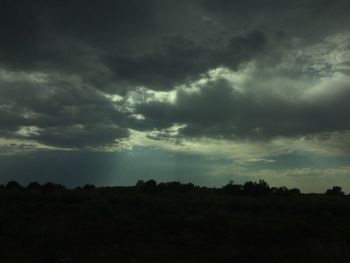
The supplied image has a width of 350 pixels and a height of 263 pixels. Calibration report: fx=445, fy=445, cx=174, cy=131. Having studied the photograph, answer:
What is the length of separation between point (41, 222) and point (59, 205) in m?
9.46

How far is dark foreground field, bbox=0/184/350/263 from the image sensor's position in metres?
15.0

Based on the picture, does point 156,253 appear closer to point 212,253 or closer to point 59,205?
point 212,253

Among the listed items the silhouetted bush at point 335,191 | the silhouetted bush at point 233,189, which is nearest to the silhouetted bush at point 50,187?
the silhouetted bush at point 233,189

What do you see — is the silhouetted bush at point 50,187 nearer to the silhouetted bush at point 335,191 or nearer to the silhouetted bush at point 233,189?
the silhouetted bush at point 233,189

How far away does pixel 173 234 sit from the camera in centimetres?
2130

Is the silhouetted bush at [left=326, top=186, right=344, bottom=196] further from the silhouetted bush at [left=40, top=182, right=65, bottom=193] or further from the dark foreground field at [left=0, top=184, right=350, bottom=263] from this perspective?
the silhouetted bush at [left=40, top=182, right=65, bottom=193]

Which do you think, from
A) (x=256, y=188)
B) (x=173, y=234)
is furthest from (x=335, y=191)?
(x=173, y=234)

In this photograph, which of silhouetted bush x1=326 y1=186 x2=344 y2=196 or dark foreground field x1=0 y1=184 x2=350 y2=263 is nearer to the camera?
dark foreground field x1=0 y1=184 x2=350 y2=263

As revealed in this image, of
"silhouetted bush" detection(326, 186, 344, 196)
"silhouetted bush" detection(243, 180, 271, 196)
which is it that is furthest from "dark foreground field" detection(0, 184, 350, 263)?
"silhouetted bush" detection(326, 186, 344, 196)

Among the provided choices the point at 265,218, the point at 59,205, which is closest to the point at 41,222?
the point at 59,205

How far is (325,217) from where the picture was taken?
25.2 meters

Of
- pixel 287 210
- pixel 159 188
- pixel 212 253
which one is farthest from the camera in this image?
pixel 159 188

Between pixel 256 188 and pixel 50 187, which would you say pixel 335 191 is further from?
pixel 50 187

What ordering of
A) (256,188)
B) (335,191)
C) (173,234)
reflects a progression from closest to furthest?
(173,234) < (256,188) < (335,191)
